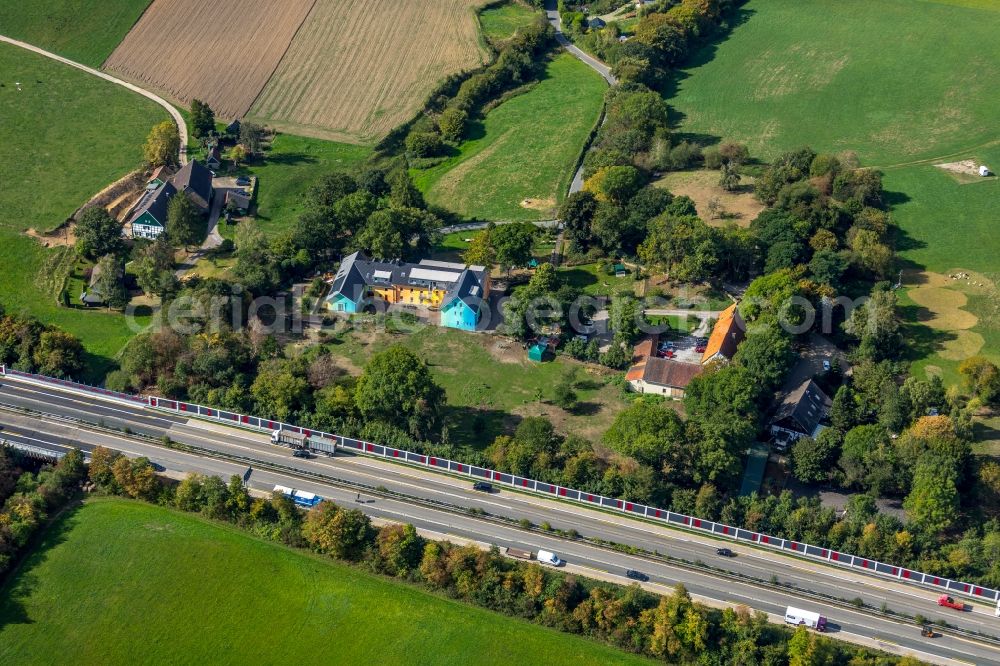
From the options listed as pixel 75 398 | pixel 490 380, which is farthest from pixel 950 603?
pixel 75 398

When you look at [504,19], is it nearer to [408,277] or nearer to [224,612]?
[408,277]

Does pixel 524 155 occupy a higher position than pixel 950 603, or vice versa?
pixel 524 155

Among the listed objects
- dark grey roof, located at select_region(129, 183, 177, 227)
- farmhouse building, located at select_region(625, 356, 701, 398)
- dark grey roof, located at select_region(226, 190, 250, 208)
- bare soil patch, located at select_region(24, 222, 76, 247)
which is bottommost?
farmhouse building, located at select_region(625, 356, 701, 398)

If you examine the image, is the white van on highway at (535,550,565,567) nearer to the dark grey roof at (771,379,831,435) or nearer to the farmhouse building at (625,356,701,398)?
the farmhouse building at (625,356,701,398)

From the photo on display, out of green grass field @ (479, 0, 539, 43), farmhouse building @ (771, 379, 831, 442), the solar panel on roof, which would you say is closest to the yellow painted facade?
the solar panel on roof

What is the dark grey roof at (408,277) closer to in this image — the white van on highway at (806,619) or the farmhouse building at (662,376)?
the farmhouse building at (662,376)
